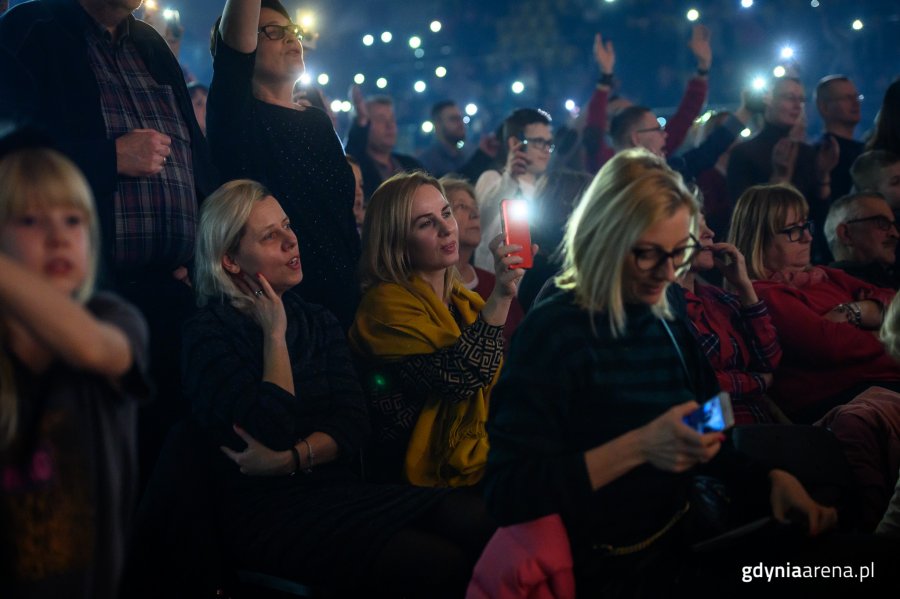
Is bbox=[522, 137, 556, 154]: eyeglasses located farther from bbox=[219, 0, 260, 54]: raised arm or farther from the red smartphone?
bbox=[219, 0, 260, 54]: raised arm

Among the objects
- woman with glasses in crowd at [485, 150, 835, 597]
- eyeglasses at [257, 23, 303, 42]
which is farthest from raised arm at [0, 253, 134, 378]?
eyeglasses at [257, 23, 303, 42]

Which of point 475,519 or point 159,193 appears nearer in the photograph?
point 475,519

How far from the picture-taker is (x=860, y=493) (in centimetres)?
295

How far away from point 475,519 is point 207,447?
758mm

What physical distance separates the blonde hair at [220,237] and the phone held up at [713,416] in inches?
55.3

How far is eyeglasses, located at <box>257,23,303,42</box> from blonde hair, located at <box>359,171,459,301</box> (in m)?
0.67

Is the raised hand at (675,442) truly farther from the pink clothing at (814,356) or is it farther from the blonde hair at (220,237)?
the pink clothing at (814,356)

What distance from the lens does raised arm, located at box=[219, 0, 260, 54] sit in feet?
9.39

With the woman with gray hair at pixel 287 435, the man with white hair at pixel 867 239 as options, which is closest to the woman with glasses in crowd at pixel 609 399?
the woman with gray hair at pixel 287 435

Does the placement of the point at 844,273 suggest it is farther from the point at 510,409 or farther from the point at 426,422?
the point at 510,409

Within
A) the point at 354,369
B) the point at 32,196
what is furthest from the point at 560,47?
the point at 32,196

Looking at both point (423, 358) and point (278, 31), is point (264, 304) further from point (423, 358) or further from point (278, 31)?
point (278, 31)

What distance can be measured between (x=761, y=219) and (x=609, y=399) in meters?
2.24

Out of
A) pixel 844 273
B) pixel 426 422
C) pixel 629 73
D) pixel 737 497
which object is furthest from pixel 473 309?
pixel 629 73
